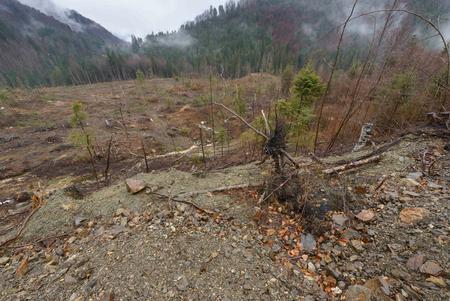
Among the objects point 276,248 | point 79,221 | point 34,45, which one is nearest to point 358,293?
point 276,248

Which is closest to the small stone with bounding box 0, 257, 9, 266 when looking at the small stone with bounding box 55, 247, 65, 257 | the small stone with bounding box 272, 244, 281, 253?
the small stone with bounding box 55, 247, 65, 257

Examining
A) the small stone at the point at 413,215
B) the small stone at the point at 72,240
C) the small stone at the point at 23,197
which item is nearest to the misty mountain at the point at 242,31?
the small stone at the point at 23,197

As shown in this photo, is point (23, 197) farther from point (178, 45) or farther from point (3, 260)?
point (178, 45)

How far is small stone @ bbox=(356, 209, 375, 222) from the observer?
8.12 ft

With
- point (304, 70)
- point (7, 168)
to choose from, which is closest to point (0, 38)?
point (7, 168)

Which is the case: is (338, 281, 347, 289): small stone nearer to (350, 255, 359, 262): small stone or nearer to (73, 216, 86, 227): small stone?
(350, 255, 359, 262): small stone

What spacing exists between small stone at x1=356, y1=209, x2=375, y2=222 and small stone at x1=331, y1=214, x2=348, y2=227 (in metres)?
0.15

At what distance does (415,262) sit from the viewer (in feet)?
6.17

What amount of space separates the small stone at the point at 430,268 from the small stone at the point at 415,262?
0.03 meters

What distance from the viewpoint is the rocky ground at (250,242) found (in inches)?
75.1

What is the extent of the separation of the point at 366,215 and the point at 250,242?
145 centimetres

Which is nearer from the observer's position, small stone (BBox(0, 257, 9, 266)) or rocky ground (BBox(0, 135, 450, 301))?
Result: rocky ground (BBox(0, 135, 450, 301))

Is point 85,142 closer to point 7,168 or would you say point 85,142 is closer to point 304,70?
point 7,168

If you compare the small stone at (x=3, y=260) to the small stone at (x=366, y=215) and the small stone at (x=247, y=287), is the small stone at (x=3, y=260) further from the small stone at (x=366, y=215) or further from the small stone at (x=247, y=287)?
the small stone at (x=366, y=215)
